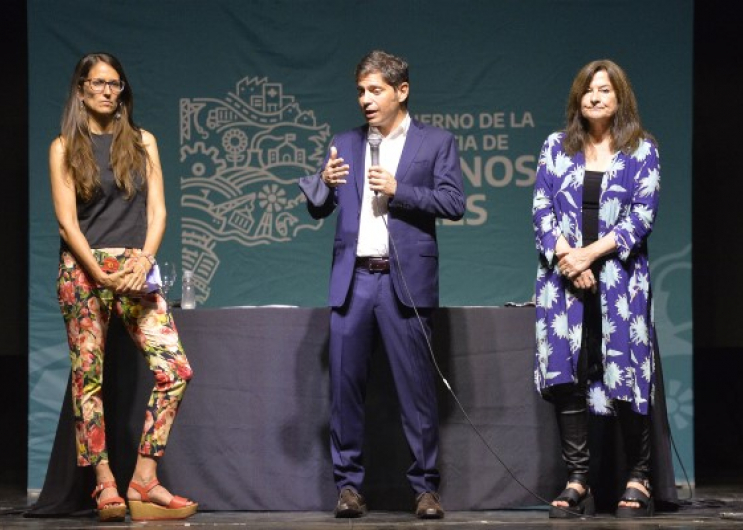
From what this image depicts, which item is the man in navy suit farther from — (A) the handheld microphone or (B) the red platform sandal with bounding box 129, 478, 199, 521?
(B) the red platform sandal with bounding box 129, 478, 199, 521

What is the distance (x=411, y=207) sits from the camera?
15.3 ft

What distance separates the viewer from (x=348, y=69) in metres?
6.38

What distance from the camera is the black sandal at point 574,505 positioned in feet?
15.7

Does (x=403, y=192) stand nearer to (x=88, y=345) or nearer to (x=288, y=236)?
(x=88, y=345)

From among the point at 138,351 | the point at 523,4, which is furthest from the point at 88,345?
the point at 523,4

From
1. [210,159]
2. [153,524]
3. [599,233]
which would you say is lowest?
[153,524]

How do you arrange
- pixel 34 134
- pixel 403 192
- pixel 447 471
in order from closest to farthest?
pixel 403 192
pixel 447 471
pixel 34 134

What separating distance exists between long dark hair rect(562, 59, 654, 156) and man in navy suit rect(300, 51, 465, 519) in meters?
0.46

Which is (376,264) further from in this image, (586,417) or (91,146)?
(91,146)

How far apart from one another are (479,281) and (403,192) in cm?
185

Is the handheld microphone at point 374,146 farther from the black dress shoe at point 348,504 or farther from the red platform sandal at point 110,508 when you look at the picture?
the red platform sandal at point 110,508

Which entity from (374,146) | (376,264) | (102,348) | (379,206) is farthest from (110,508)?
(374,146)

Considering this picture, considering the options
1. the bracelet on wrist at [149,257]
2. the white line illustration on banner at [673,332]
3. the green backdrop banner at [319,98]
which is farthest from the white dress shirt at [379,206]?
the white line illustration on banner at [673,332]

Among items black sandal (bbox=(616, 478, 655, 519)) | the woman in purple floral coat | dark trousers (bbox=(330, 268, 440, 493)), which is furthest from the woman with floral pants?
black sandal (bbox=(616, 478, 655, 519))
